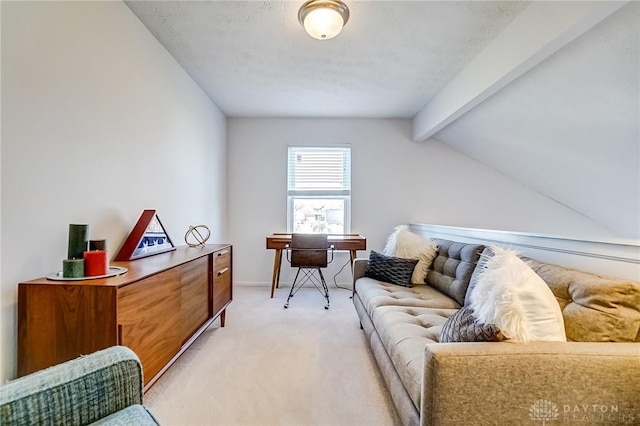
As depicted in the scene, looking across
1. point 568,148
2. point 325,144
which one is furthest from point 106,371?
point 325,144

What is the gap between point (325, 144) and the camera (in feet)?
14.7

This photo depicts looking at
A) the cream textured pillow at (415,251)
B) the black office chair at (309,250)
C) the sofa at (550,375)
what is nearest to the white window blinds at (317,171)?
the black office chair at (309,250)

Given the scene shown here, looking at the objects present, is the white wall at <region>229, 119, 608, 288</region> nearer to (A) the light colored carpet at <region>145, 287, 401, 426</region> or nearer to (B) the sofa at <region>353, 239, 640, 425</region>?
(A) the light colored carpet at <region>145, 287, 401, 426</region>

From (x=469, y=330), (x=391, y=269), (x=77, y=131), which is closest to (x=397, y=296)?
(x=391, y=269)

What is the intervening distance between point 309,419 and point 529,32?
2627mm

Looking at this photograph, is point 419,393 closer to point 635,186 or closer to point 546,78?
point 546,78

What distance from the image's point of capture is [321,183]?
4516 mm

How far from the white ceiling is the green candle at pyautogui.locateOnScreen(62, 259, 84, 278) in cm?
170

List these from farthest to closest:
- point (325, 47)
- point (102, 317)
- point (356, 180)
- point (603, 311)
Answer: point (356, 180) < point (325, 47) < point (102, 317) < point (603, 311)

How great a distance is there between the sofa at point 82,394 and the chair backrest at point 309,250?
260 cm

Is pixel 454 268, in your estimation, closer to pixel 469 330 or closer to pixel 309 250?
pixel 469 330

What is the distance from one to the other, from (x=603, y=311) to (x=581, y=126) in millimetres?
1913

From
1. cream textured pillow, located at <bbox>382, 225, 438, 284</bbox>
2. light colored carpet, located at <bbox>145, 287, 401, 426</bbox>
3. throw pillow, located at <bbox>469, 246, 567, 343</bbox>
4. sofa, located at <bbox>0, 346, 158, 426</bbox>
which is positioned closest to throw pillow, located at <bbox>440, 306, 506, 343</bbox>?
throw pillow, located at <bbox>469, 246, 567, 343</bbox>

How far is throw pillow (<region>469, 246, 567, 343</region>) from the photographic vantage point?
1112 millimetres
